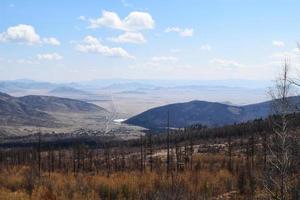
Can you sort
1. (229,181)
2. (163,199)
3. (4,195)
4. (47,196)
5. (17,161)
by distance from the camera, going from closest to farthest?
1. (163,199)
2. (4,195)
3. (47,196)
4. (229,181)
5. (17,161)

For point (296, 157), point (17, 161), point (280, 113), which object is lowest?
point (17, 161)

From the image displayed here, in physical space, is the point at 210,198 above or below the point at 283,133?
below

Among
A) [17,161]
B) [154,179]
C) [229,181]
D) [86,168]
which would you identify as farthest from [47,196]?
[17,161]

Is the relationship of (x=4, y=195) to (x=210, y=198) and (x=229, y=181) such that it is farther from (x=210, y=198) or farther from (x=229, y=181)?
(x=229, y=181)

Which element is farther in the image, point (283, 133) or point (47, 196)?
point (47, 196)

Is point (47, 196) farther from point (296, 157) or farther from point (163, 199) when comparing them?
point (296, 157)

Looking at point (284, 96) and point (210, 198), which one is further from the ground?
point (284, 96)

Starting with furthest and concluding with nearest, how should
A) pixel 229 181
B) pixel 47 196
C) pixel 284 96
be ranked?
1. pixel 229 181
2. pixel 47 196
3. pixel 284 96

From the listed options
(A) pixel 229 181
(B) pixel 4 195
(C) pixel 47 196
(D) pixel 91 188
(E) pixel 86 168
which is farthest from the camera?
(E) pixel 86 168

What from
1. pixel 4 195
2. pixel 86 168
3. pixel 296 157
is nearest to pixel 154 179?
pixel 4 195
